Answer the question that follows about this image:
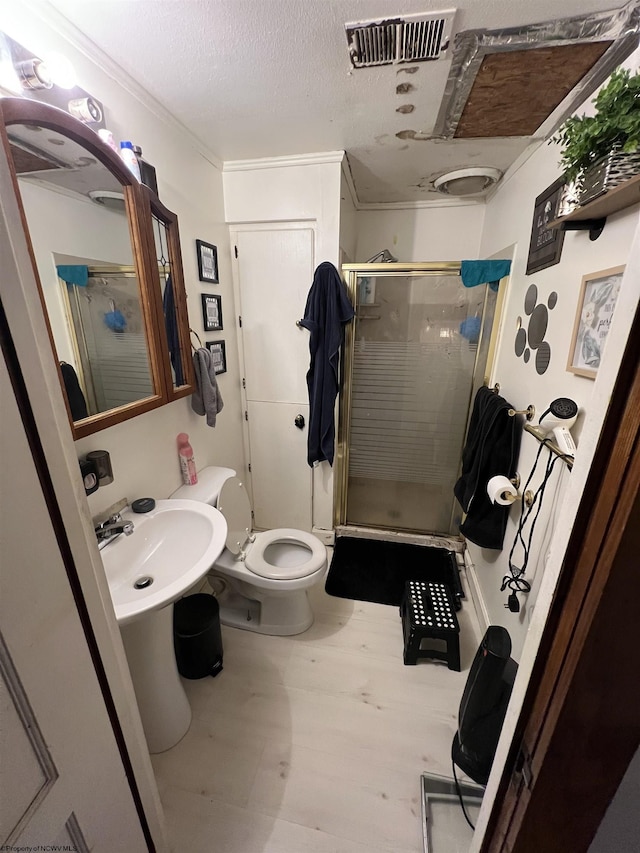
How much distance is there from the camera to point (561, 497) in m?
1.14

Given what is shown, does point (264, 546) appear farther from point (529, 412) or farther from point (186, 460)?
point (529, 412)

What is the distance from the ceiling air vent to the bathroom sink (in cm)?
166

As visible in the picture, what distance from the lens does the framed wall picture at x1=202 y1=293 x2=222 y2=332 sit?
1731mm

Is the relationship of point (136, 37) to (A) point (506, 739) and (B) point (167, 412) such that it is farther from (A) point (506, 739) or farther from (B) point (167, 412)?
(A) point (506, 739)

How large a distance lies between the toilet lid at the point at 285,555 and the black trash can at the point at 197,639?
0.88 feet

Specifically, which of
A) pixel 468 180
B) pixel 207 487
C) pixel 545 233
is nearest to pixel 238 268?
pixel 207 487

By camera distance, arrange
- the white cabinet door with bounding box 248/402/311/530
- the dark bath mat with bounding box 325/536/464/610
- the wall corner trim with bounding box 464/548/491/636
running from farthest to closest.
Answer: the white cabinet door with bounding box 248/402/311/530 < the dark bath mat with bounding box 325/536/464/610 < the wall corner trim with bounding box 464/548/491/636

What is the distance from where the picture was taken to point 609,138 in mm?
817

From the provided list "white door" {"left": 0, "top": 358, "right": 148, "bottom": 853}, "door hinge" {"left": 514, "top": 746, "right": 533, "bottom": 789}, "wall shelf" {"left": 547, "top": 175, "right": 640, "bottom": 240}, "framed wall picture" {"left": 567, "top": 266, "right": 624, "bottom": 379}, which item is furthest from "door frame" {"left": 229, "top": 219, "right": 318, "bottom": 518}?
"door hinge" {"left": 514, "top": 746, "right": 533, "bottom": 789}

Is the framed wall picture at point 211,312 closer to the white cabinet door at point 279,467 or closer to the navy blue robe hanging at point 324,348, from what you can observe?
the navy blue robe hanging at point 324,348

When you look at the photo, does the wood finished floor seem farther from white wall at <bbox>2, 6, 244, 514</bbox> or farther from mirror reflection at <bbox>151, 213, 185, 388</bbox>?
mirror reflection at <bbox>151, 213, 185, 388</bbox>

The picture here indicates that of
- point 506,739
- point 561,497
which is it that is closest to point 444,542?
point 561,497

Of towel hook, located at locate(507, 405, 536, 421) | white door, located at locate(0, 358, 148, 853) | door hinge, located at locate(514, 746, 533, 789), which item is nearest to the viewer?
white door, located at locate(0, 358, 148, 853)

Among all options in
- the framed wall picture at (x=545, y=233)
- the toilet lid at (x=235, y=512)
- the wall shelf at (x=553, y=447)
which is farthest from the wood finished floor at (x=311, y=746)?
the framed wall picture at (x=545, y=233)
